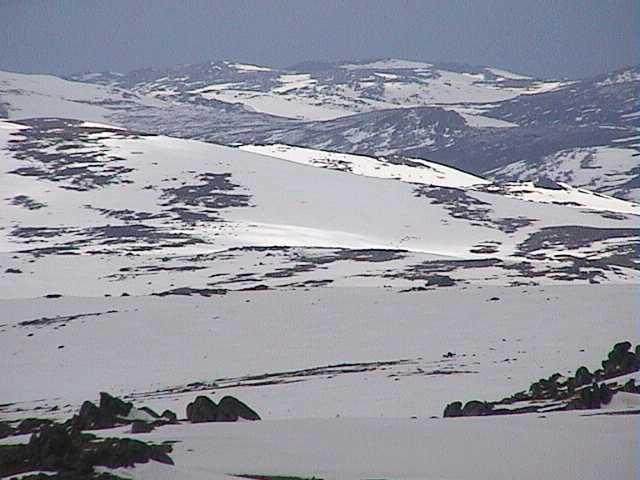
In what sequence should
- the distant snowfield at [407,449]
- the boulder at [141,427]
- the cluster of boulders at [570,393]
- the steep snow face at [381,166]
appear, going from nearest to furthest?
the distant snowfield at [407,449] < the boulder at [141,427] < the cluster of boulders at [570,393] < the steep snow face at [381,166]

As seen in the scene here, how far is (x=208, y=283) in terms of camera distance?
54.6 m

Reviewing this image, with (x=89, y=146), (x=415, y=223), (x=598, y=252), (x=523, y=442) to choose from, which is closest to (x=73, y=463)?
(x=523, y=442)

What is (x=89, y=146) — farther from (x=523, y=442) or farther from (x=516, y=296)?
(x=523, y=442)

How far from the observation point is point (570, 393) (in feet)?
67.9

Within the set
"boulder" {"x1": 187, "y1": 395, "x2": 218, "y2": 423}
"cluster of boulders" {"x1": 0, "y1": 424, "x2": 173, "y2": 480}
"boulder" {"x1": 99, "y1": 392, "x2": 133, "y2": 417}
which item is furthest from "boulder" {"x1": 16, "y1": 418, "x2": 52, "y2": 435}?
"cluster of boulders" {"x1": 0, "y1": 424, "x2": 173, "y2": 480}

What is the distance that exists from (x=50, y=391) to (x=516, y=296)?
17.4 m

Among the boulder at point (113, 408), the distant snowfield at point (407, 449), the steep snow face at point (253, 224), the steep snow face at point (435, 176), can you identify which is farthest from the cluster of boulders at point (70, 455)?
the steep snow face at point (435, 176)

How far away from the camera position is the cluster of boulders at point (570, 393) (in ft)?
62.6

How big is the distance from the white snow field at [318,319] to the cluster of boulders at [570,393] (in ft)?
1.82

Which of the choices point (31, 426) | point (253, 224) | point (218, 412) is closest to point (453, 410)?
point (218, 412)

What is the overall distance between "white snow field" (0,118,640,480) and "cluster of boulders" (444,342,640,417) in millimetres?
556

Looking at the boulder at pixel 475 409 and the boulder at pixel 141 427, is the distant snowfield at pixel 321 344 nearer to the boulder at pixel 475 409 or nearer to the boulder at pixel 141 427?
the boulder at pixel 475 409

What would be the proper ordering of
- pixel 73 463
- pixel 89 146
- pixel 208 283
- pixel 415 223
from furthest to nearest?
pixel 89 146 → pixel 415 223 → pixel 208 283 → pixel 73 463

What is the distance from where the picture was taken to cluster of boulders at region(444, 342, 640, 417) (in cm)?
1908
